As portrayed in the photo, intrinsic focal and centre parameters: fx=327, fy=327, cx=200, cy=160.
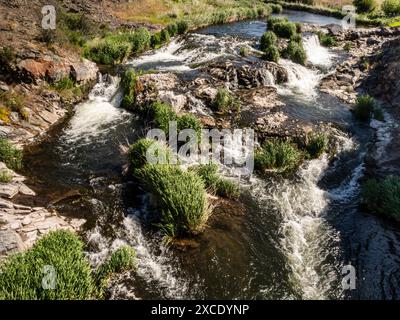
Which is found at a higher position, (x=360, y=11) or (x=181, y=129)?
(x=360, y=11)

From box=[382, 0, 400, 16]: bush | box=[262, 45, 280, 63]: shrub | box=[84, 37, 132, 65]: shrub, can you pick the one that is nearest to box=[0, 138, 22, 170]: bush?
box=[84, 37, 132, 65]: shrub

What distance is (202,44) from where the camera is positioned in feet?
93.3

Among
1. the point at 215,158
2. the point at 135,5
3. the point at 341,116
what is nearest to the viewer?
the point at 215,158

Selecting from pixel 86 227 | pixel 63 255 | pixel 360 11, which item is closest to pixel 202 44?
pixel 86 227

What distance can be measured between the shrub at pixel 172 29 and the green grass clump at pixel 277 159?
73.7ft

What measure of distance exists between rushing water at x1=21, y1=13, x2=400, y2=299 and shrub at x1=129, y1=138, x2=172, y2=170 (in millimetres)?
722

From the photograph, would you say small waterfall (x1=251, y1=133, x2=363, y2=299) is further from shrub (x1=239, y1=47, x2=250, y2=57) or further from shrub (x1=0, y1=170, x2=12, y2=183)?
shrub (x1=239, y1=47, x2=250, y2=57)

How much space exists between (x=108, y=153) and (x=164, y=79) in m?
6.97

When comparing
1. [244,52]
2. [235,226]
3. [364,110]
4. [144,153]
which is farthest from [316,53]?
[235,226]

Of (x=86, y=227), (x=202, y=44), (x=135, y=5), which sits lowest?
(x=86, y=227)

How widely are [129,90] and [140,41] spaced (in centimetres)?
1000

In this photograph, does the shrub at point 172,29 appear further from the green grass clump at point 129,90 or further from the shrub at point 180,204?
the shrub at point 180,204

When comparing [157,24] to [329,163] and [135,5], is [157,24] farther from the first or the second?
[329,163]

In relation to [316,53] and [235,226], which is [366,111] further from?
[316,53]
